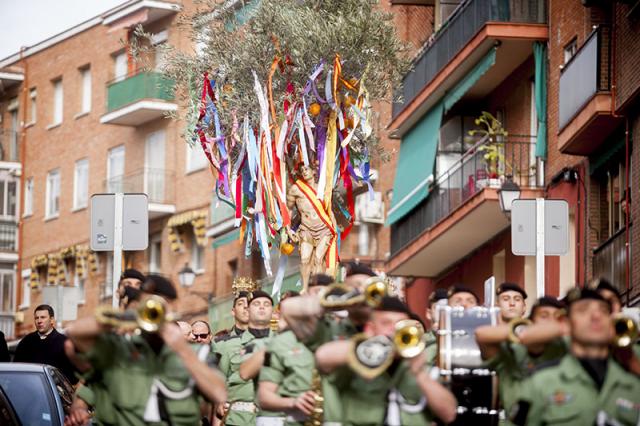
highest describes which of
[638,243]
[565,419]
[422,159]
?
[422,159]

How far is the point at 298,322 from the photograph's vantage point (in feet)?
45.3

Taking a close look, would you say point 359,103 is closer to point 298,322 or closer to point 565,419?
point 298,322

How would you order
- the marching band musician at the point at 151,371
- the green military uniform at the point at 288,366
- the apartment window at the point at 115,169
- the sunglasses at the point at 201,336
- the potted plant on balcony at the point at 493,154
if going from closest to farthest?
the marching band musician at the point at 151,371 < the green military uniform at the point at 288,366 < the sunglasses at the point at 201,336 < the potted plant on balcony at the point at 493,154 < the apartment window at the point at 115,169

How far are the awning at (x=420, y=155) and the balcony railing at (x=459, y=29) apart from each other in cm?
54

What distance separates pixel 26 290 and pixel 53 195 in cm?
335

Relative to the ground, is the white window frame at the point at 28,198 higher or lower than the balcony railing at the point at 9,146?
lower

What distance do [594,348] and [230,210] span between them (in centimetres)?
3738

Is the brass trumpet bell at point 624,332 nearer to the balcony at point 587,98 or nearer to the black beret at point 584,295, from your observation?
the black beret at point 584,295

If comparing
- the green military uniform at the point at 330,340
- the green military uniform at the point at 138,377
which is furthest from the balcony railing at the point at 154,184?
the green military uniform at the point at 138,377

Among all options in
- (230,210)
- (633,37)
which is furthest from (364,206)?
(633,37)

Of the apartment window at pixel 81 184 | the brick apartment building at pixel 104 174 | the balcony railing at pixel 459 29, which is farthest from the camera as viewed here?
the apartment window at pixel 81 184

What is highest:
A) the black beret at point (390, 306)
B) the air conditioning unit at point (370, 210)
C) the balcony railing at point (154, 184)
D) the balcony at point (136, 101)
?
the balcony at point (136, 101)

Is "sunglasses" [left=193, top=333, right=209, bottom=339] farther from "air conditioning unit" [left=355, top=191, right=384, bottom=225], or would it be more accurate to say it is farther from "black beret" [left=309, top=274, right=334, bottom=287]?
"air conditioning unit" [left=355, top=191, right=384, bottom=225]

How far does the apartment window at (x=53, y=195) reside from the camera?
62188 mm
